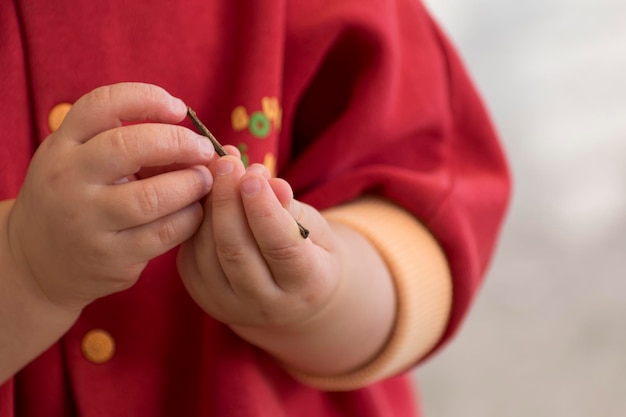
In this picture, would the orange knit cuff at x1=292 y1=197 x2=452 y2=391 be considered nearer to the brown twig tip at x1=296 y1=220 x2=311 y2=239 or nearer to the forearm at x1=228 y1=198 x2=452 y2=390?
the forearm at x1=228 y1=198 x2=452 y2=390

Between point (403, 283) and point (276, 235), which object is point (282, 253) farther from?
point (403, 283)

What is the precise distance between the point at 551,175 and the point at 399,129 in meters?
0.57

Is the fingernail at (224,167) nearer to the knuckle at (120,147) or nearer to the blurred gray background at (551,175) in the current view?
the knuckle at (120,147)

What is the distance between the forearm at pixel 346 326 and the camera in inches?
18.1

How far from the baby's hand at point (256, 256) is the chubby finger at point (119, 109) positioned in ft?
0.12

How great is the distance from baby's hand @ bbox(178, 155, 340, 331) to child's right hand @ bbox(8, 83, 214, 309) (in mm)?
14

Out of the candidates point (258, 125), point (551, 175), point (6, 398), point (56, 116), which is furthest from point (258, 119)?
point (551, 175)

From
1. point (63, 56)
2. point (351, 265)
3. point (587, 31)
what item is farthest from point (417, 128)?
point (587, 31)

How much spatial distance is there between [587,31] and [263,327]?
0.83m

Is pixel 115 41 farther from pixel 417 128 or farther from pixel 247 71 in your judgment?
pixel 417 128

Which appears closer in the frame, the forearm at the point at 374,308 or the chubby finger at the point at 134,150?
the chubby finger at the point at 134,150

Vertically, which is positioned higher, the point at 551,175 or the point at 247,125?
the point at 247,125

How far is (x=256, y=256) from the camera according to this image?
0.38 metres

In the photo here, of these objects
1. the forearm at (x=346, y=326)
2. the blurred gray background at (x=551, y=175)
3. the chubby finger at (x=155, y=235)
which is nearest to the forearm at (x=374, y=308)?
the forearm at (x=346, y=326)
